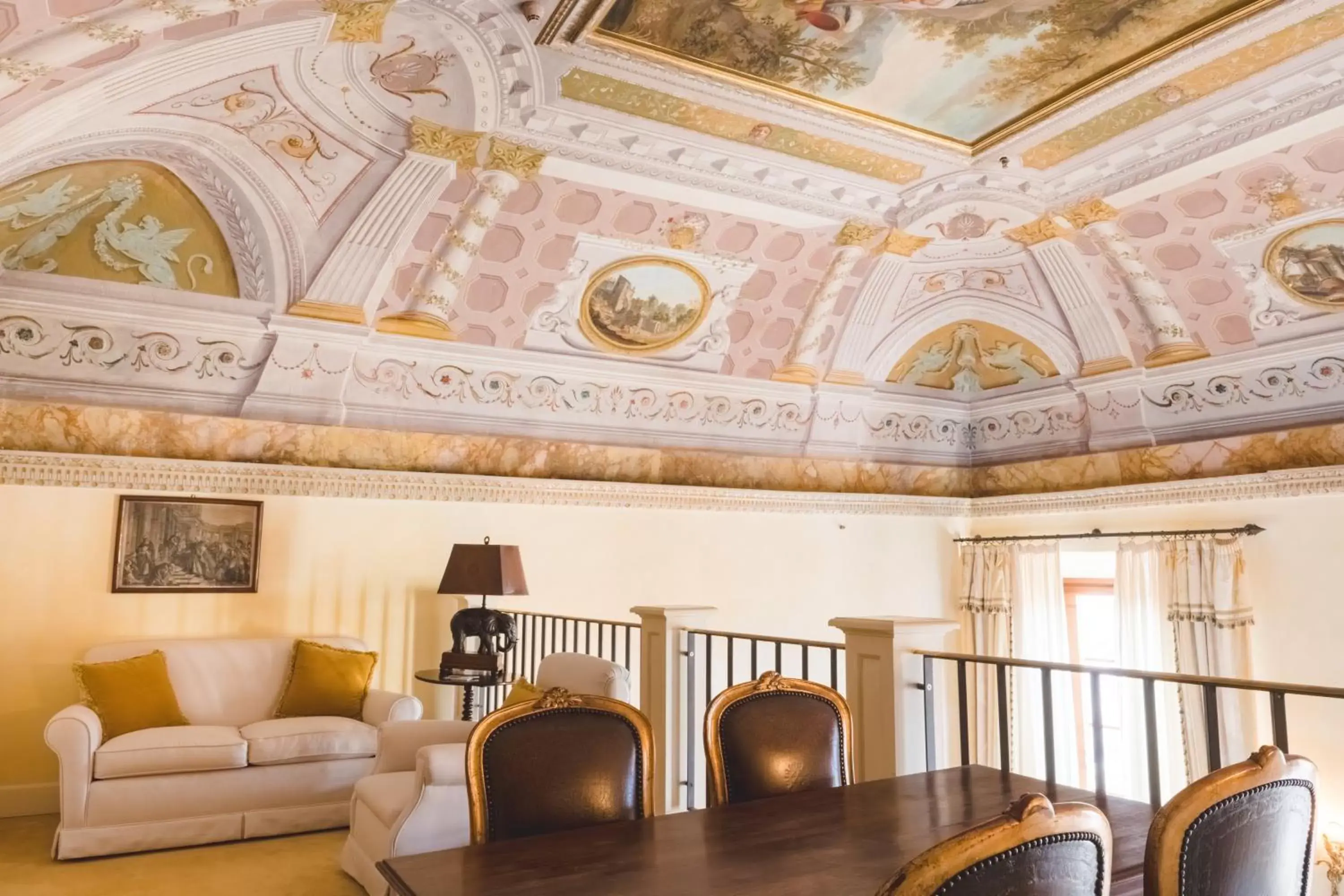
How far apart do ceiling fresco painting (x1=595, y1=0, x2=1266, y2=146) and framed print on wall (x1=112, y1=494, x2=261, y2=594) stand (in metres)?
3.76

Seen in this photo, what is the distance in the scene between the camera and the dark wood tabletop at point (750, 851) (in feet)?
5.36

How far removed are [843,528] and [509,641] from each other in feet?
12.7

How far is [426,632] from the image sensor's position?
6273 mm

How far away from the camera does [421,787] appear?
3.48 m

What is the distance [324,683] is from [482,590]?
1.08 meters

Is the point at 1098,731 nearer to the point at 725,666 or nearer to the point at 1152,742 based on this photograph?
the point at 1152,742

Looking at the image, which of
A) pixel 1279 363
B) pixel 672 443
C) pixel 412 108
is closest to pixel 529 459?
pixel 672 443

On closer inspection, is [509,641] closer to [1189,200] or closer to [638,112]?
[638,112]

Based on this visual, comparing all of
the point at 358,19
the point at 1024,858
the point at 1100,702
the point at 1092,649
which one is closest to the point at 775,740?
the point at 1100,702

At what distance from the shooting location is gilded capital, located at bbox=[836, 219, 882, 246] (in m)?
6.63

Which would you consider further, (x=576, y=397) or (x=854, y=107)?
(x=576, y=397)

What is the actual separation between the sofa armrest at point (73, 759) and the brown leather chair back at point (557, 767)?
10.4 feet

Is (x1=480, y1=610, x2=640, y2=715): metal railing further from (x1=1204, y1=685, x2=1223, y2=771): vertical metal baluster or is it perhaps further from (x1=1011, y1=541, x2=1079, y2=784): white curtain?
(x1=1204, y1=685, x2=1223, y2=771): vertical metal baluster

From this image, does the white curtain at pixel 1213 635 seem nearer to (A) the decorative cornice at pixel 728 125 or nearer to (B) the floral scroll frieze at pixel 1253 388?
(B) the floral scroll frieze at pixel 1253 388
